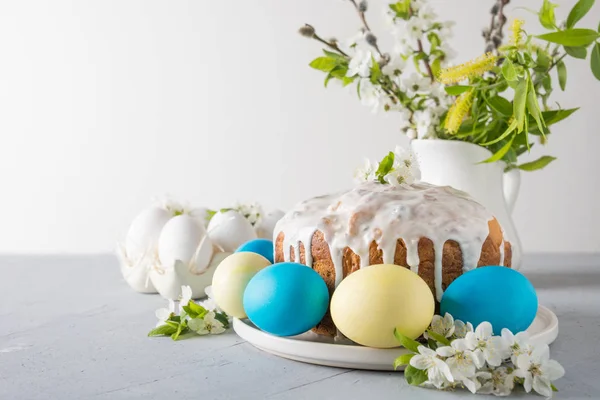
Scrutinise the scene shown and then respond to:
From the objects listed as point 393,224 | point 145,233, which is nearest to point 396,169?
point 393,224

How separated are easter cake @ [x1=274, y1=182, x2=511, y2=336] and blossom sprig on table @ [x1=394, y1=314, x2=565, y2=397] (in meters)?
0.21

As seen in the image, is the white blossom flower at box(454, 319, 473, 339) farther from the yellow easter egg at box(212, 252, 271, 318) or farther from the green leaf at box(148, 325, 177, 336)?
the green leaf at box(148, 325, 177, 336)

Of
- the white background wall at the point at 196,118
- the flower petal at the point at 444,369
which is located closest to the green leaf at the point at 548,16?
the flower petal at the point at 444,369

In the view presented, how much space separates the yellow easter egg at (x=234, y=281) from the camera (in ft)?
4.06

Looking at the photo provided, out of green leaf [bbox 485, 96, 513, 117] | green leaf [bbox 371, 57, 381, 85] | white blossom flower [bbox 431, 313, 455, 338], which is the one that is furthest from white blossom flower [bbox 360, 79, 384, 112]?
white blossom flower [bbox 431, 313, 455, 338]

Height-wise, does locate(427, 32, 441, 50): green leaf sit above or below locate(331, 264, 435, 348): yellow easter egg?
above

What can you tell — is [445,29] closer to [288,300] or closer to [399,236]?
[399,236]

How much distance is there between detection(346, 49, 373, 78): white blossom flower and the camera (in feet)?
5.25

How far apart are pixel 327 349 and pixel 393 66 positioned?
80cm

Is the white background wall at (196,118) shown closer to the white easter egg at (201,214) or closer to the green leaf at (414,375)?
the white easter egg at (201,214)

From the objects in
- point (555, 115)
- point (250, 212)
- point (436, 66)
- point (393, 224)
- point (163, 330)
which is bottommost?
point (163, 330)

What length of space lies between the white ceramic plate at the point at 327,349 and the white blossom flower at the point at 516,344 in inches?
5.7

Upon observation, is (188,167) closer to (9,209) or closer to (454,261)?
(9,209)

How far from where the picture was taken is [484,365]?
0.96 meters
